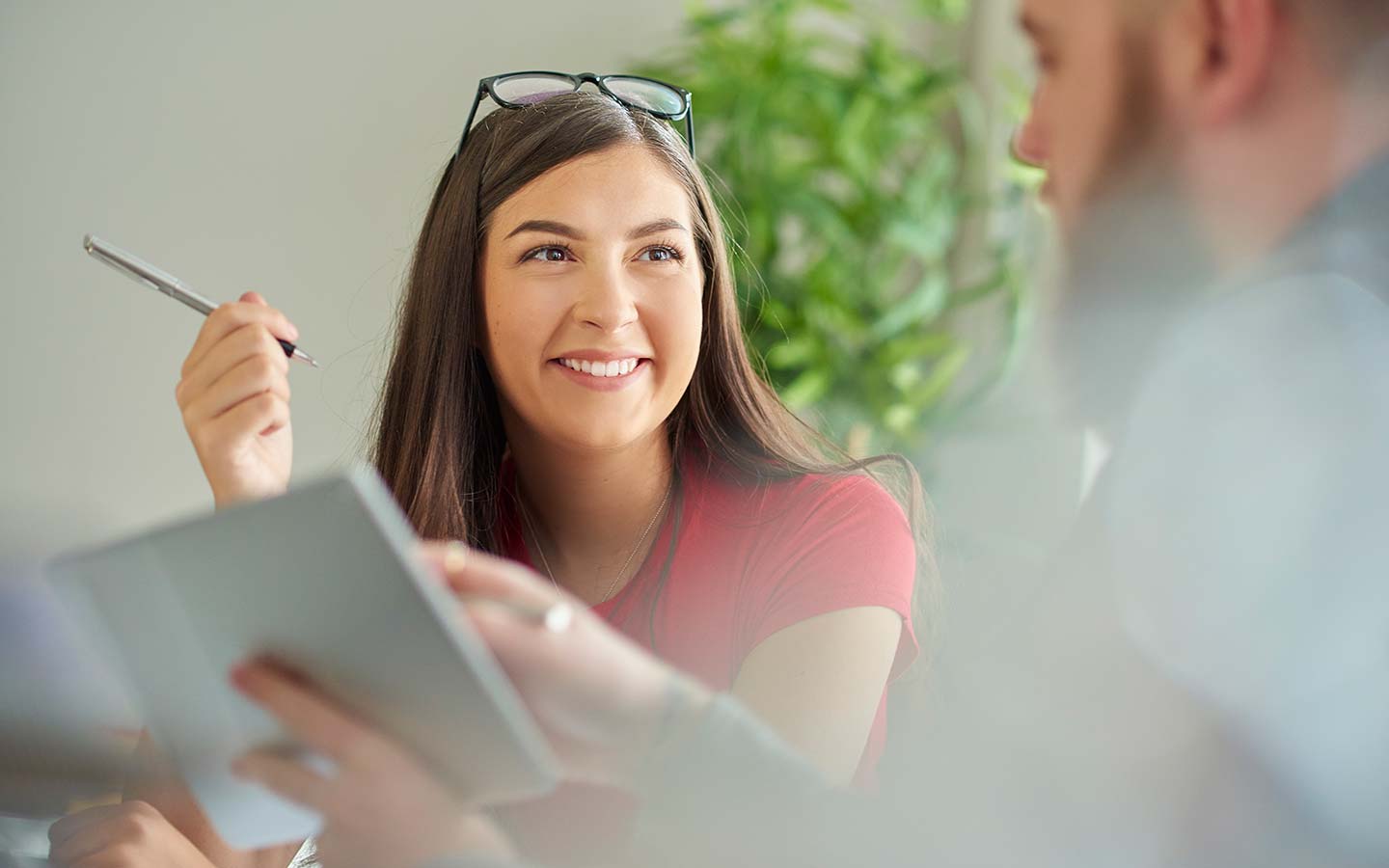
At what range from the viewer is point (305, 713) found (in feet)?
1.17

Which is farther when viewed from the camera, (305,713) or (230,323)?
(230,323)

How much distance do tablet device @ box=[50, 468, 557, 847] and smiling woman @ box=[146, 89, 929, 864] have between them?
0.32 m

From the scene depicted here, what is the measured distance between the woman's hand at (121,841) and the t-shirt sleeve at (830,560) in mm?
340

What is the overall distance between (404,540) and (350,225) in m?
1.43

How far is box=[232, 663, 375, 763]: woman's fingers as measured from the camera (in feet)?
1.16

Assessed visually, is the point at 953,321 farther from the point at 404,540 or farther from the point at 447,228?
the point at 404,540

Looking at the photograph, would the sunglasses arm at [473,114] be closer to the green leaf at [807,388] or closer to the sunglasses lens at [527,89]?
the sunglasses lens at [527,89]

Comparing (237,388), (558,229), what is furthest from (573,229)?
(237,388)

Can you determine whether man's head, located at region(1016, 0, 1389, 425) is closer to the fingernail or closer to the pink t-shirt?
the fingernail

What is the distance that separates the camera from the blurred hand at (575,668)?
13.6 inches

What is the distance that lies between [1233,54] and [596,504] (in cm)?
67

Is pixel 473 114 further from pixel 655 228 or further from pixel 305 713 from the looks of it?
pixel 305 713

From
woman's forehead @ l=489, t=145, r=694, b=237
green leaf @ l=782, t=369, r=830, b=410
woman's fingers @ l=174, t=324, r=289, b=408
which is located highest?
woman's forehead @ l=489, t=145, r=694, b=237

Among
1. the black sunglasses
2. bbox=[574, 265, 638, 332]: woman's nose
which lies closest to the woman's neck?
bbox=[574, 265, 638, 332]: woman's nose
